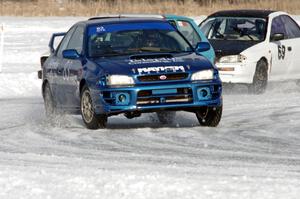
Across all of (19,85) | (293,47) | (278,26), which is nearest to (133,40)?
(278,26)

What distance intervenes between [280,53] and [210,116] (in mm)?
6958

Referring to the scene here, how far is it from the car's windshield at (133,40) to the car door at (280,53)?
597 centimetres

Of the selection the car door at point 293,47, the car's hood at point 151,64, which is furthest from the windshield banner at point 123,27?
the car door at point 293,47

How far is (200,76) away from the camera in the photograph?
13312mm

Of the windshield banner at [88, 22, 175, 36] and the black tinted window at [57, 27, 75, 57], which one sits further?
the black tinted window at [57, 27, 75, 57]

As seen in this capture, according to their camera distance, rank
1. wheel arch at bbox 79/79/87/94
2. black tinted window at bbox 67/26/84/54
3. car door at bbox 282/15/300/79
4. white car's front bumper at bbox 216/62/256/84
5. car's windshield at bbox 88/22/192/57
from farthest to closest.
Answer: car door at bbox 282/15/300/79, white car's front bumper at bbox 216/62/256/84, black tinted window at bbox 67/26/84/54, car's windshield at bbox 88/22/192/57, wheel arch at bbox 79/79/87/94

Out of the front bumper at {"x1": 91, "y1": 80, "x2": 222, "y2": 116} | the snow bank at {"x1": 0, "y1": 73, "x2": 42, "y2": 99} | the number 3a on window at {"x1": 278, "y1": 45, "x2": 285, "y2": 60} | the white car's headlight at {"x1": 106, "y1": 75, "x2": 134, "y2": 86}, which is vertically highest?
the white car's headlight at {"x1": 106, "y1": 75, "x2": 134, "y2": 86}

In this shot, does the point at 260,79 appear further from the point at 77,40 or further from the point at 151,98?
the point at 151,98

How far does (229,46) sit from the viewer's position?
65.1 ft

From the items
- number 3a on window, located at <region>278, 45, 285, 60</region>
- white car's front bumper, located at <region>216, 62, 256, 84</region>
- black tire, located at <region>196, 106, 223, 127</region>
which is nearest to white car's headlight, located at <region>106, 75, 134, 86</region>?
black tire, located at <region>196, 106, 223, 127</region>

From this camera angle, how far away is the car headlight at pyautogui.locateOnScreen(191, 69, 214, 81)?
13.3 metres

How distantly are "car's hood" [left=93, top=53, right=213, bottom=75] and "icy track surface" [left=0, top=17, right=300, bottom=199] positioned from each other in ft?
2.50

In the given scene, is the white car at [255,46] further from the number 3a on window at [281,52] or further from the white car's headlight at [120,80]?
the white car's headlight at [120,80]

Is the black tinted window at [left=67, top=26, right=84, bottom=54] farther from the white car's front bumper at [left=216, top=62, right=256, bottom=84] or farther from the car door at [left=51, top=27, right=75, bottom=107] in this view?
the white car's front bumper at [left=216, top=62, right=256, bottom=84]
